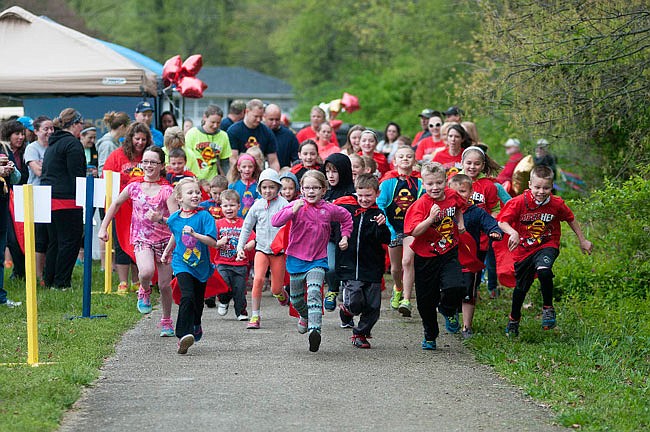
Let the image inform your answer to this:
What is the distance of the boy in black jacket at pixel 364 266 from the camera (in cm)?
996

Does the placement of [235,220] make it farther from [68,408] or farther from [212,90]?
→ [212,90]

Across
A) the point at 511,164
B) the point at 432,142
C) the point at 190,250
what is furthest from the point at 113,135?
the point at 511,164

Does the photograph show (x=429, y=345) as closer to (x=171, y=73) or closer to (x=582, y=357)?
(x=582, y=357)

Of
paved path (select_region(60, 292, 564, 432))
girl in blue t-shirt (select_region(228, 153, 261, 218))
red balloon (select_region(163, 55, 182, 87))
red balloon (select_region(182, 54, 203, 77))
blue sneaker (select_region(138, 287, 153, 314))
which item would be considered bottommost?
paved path (select_region(60, 292, 564, 432))

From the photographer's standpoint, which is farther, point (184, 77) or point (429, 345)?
point (184, 77)

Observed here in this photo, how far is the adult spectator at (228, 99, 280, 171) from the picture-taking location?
1480 centimetres

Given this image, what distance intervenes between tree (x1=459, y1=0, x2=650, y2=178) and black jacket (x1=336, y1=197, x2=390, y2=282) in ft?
9.68

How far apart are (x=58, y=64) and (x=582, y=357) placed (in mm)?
10310

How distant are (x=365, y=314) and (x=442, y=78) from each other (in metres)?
25.1

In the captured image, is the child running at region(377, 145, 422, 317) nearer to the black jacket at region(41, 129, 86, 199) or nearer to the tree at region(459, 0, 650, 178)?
the tree at region(459, 0, 650, 178)

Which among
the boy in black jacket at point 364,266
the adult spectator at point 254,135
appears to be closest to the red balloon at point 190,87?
the adult spectator at point 254,135

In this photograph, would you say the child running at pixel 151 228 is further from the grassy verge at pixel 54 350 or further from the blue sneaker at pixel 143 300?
the grassy verge at pixel 54 350

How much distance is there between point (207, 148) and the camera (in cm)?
1430

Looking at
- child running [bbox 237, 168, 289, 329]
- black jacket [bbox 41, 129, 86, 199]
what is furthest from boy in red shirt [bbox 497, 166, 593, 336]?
black jacket [bbox 41, 129, 86, 199]
